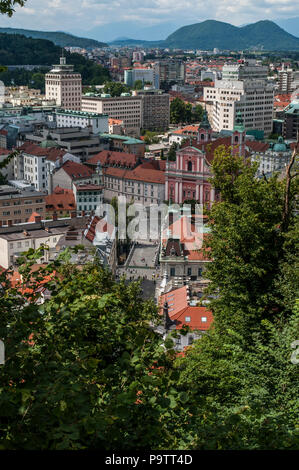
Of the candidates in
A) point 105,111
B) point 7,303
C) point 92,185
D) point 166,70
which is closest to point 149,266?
point 92,185

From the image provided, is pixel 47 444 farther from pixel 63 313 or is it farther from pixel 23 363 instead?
pixel 63 313

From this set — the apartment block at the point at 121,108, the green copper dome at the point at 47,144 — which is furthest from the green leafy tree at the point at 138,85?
the green copper dome at the point at 47,144

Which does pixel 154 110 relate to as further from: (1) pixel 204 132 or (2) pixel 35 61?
(2) pixel 35 61

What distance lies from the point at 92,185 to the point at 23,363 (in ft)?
144

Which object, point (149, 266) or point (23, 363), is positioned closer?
point (23, 363)

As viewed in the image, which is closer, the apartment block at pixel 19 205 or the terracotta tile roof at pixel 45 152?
the apartment block at pixel 19 205

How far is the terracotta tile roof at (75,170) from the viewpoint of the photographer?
52.2 meters

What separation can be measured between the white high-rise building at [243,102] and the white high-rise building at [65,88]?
2376 cm

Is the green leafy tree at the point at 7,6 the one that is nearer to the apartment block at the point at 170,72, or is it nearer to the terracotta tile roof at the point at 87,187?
the terracotta tile roof at the point at 87,187

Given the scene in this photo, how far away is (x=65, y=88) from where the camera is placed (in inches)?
4043

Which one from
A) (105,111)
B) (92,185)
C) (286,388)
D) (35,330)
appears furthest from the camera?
(105,111)

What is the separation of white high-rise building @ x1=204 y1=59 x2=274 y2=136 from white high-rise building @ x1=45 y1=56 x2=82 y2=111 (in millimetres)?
23762

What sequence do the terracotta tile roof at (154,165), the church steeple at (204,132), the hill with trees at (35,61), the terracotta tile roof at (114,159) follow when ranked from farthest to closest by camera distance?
the hill with trees at (35,61), the terracotta tile roof at (114,159), the terracotta tile roof at (154,165), the church steeple at (204,132)

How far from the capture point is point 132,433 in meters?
5.79
